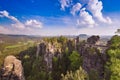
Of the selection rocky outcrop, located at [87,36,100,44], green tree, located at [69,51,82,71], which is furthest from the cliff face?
rocky outcrop, located at [87,36,100,44]

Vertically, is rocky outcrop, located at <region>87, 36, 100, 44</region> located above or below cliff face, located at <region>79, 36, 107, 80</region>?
above

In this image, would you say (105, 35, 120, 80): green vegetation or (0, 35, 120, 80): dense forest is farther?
(0, 35, 120, 80): dense forest

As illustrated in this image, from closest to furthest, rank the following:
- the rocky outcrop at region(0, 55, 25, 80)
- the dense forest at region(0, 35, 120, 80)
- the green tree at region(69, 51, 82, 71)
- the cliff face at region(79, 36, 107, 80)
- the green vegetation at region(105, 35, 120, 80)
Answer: the green vegetation at region(105, 35, 120, 80), the dense forest at region(0, 35, 120, 80), the cliff face at region(79, 36, 107, 80), the rocky outcrop at region(0, 55, 25, 80), the green tree at region(69, 51, 82, 71)

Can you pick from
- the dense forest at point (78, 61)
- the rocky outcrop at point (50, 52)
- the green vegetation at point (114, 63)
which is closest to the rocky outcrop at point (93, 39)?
the dense forest at point (78, 61)

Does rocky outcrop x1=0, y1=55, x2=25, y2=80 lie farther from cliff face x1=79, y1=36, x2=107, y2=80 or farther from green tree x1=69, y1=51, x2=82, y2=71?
cliff face x1=79, y1=36, x2=107, y2=80

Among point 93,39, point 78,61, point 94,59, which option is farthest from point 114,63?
point 93,39

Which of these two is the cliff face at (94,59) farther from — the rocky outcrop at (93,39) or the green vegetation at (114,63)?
the rocky outcrop at (93,39)

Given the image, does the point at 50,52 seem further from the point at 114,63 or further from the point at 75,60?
the point at 114,63

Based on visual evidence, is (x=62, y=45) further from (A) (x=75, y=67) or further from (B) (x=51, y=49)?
(A) (x=75, y=67)

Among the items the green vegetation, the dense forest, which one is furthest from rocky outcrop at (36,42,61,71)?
the green vegetation

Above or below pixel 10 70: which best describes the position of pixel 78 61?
above

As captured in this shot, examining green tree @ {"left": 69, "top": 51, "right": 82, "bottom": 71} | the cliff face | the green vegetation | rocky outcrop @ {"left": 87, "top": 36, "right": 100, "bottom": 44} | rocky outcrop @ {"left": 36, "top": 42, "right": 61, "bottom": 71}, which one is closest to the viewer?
the green vegetation
